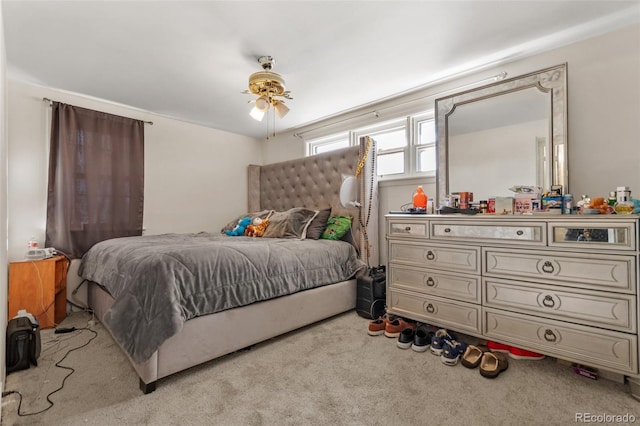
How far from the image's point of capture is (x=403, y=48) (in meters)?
2.34

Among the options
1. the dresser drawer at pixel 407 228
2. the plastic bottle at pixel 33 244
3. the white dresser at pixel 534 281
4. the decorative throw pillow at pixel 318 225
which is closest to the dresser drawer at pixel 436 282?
the white dresser at pixel 534 281

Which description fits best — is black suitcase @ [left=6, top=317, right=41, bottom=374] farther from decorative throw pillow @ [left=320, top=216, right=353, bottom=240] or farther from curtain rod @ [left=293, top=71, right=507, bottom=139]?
curtain rod @ [left=293, top=71, right=507, bottom=139]

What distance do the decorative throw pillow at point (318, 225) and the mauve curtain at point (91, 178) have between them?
85.9 inches

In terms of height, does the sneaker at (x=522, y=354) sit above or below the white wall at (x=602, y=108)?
below

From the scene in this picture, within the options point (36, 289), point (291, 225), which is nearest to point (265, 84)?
point (291, 225)

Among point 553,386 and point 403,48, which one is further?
point 403,48

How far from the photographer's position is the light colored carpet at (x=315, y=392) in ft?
4.63

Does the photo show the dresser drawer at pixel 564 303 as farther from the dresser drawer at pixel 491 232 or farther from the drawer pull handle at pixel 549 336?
the dresser drawer at pixel 491 232

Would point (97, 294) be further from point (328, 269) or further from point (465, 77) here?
point (465, 77)

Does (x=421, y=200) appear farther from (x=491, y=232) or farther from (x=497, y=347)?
(x=497, y=347)

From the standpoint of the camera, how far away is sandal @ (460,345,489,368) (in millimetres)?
1864

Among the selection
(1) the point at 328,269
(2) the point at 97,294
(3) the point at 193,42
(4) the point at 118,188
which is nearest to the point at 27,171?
(4) the point at 118,188

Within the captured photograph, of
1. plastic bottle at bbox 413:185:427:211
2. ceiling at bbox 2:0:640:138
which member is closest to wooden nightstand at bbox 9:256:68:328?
ceiling at bbox 2:0:640:138

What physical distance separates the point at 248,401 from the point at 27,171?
10.6 ft
